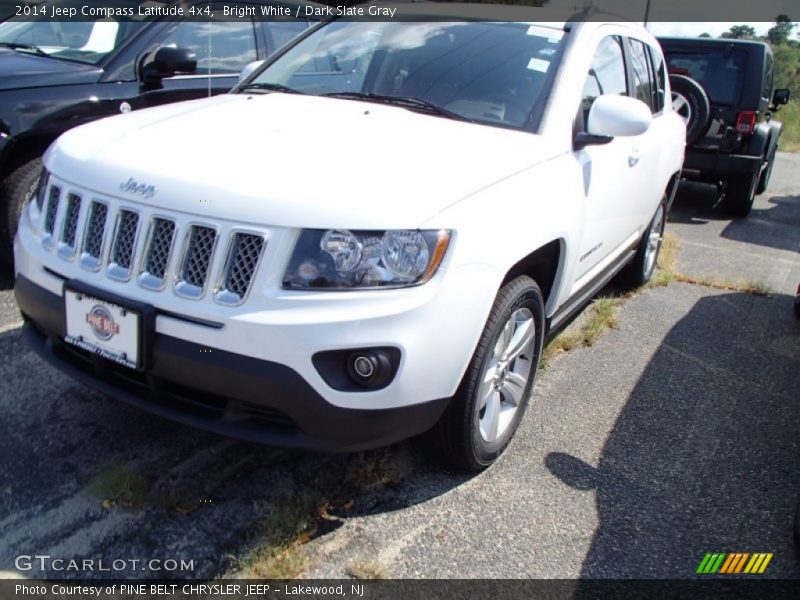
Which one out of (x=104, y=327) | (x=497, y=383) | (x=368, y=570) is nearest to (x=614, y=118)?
(x=497, y=383)

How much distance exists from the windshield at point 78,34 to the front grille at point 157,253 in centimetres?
271

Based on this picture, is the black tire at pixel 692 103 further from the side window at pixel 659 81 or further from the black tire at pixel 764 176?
the black tire at pixel 764 176

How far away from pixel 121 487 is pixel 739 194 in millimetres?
7241

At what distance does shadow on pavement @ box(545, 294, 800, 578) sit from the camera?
94.6 inches

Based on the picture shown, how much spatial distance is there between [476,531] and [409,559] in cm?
28

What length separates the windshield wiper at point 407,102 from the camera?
291 centimetres

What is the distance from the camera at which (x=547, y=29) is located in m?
3.21

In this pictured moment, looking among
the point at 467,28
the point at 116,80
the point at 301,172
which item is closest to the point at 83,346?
the point at 301,172

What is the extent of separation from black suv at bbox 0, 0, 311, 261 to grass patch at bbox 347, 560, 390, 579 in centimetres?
296

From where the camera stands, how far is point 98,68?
4199 mm

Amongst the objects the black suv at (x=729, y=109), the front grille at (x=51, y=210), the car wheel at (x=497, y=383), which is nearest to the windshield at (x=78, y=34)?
the front grille at (x=51, y=210)

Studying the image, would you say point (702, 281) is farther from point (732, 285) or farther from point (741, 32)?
point (741, 32)

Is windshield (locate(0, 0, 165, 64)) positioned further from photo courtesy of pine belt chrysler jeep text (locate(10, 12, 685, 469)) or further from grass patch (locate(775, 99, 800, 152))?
grass patch (locate(775, 99, 800, 152))

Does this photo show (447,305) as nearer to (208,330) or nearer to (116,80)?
(208,330)
